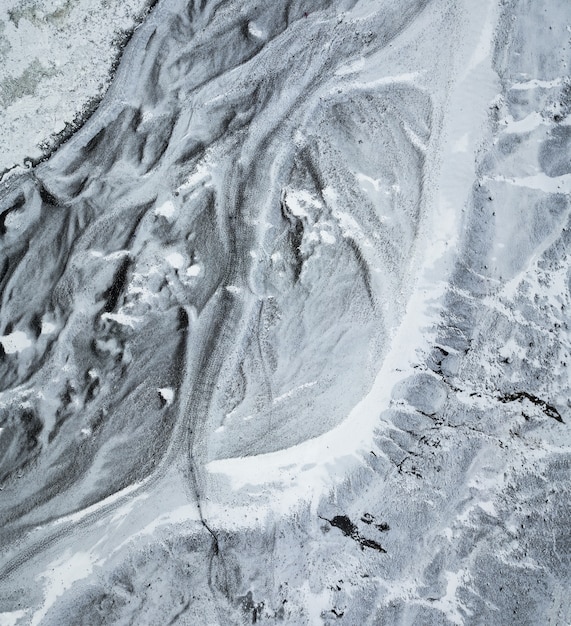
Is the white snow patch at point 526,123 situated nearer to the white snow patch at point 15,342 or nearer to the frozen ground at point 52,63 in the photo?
the frozen ground at point 52,63

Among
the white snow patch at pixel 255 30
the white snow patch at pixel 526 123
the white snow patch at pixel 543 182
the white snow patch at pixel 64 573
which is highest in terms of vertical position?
the white snow patch at pixel 255 30

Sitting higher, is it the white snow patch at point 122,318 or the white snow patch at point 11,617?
the white snow patch at point 122,318

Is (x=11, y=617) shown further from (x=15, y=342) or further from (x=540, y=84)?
(x=540, y=84)

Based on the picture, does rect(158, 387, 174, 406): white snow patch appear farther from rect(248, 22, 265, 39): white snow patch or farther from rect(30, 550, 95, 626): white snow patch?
rect(248, 22, 265, 39): white snow patch

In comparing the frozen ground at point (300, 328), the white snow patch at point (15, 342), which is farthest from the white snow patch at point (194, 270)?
the white snow patch at point (15, 342)

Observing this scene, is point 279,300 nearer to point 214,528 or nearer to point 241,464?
point 241,464

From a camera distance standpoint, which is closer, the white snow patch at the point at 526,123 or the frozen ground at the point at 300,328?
the frozen ground at the point at 300,328

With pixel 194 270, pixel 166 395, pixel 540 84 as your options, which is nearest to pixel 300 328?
pixel 194 270

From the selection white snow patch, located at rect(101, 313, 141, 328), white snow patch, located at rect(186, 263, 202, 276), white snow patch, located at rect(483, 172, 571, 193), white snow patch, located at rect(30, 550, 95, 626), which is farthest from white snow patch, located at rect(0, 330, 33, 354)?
white snow patch, located at rect(483, 172, 571, 193)

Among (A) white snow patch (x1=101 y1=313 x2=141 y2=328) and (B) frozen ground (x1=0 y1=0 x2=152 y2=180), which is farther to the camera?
(B) frozen ground (x1=0 y1=0 x2=152 y2=180)
